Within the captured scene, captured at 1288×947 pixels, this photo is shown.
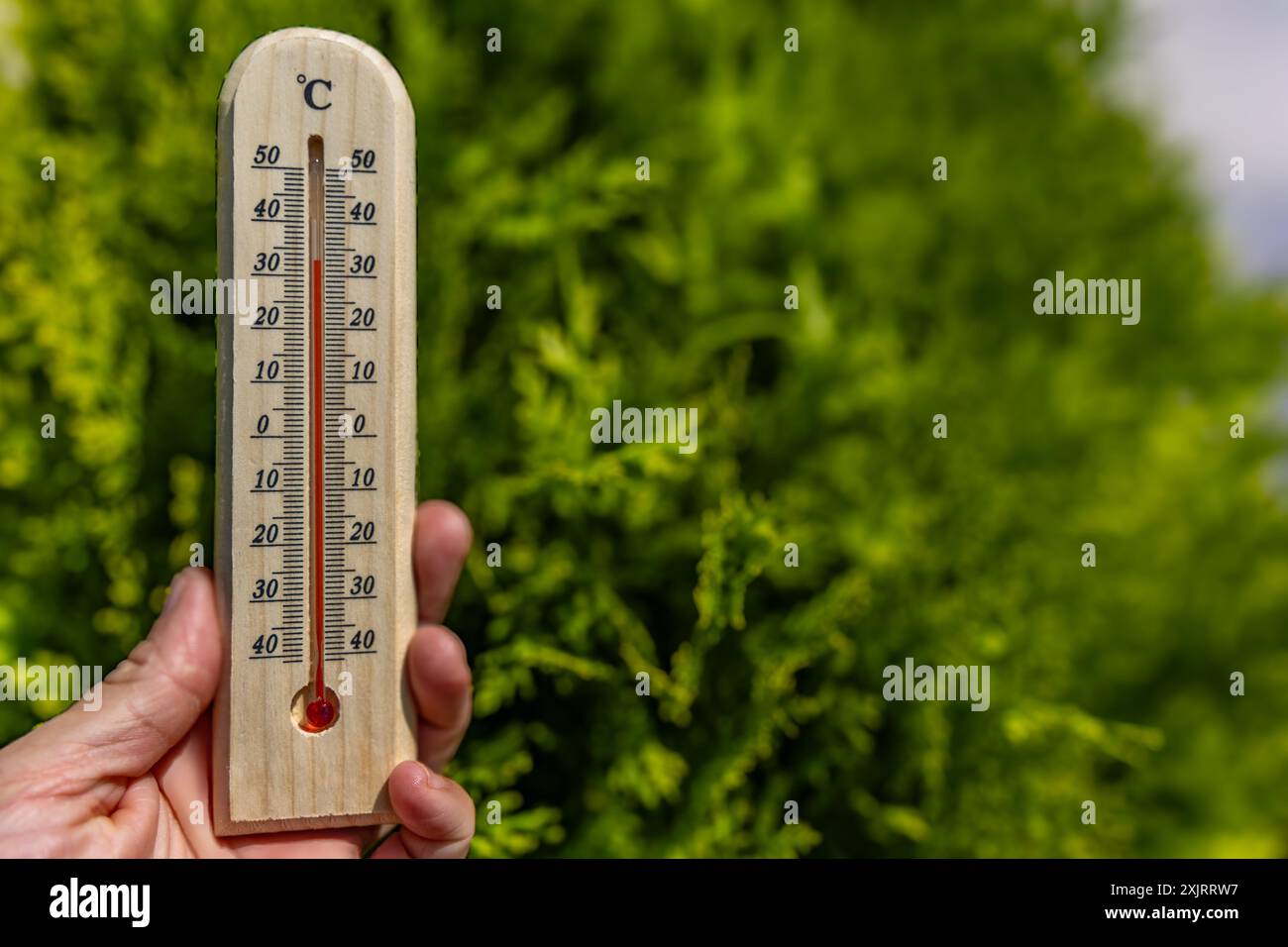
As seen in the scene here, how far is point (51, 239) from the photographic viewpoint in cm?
94

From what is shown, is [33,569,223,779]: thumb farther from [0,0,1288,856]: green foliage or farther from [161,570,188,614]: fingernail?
[0,0,1288,856]: green foliage

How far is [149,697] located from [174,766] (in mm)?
83

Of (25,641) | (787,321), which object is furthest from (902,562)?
(25,641)

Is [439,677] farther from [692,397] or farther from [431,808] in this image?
[692,397]

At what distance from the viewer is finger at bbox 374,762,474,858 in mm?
753

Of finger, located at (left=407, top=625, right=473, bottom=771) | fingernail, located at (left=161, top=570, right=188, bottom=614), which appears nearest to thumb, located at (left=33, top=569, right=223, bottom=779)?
fingernail, located at (left=161, top=570, right=188, bottom=614)

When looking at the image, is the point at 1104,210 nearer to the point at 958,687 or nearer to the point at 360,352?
the point at 958,687

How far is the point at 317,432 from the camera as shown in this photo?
755 mm

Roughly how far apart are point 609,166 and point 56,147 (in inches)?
20.6

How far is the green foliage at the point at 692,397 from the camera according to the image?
36.8 inches

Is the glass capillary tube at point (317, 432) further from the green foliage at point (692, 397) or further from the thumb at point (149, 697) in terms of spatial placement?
the green foliage at point (692, 397)

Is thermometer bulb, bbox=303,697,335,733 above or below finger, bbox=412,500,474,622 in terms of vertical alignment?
below

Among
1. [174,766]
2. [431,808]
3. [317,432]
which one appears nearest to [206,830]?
[174,766]

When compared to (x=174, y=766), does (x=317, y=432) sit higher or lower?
higher
